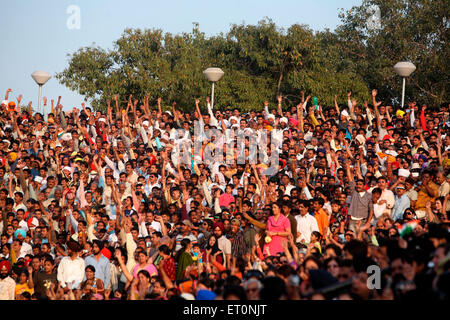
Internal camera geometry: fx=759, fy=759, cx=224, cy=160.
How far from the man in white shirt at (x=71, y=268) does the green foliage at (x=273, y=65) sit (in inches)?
598

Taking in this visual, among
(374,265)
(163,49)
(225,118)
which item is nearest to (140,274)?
(374,265)

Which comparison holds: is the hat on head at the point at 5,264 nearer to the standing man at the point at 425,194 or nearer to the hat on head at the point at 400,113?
the standing man at the point at 425,194

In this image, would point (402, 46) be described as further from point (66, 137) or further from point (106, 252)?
point (106, 252)

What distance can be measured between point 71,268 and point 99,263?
0.50 metres

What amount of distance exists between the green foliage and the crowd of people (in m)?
7.99

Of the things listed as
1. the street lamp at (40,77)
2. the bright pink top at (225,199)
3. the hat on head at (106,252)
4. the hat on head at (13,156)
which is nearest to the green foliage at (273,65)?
the street lamp at (40,77)

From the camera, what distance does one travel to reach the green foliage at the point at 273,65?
93.1ft

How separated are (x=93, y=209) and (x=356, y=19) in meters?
19.2

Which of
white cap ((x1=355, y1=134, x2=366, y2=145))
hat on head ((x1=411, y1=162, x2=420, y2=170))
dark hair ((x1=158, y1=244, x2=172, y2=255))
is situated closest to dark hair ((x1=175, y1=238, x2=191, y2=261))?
dark hair ((x1=158, y1=244, x2=172, y2=255))

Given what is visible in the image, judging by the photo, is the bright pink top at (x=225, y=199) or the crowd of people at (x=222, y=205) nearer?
the crowd of people at (x=222, y=205)

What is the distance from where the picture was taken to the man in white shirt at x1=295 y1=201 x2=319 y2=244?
13031 millimetres

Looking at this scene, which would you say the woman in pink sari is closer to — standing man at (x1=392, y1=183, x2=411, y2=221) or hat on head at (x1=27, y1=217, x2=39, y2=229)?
standing man at (x1=392, y1=183, x2=411, y2=221)

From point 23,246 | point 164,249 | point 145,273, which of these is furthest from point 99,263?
point 23,246

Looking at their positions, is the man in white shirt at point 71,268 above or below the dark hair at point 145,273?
above
